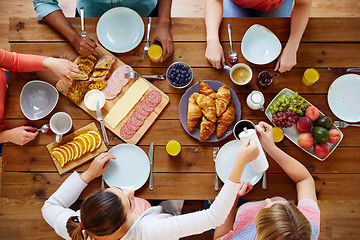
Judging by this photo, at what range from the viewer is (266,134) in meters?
1.52

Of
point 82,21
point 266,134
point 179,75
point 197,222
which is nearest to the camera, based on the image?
point 197,222

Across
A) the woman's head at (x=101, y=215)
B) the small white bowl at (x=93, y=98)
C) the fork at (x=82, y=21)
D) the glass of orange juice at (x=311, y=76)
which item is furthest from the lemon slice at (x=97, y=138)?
the glass of orange juice at (x=311, y=76)

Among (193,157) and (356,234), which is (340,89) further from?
(356,234)

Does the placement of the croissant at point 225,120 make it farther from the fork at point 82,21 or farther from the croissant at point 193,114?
the fork at point 82,21

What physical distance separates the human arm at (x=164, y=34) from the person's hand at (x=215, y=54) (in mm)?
227

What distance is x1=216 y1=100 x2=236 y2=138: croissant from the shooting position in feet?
5.17

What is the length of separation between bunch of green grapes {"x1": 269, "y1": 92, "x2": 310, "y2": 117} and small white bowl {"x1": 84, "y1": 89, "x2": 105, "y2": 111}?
3.30ft

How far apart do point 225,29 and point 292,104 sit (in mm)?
622

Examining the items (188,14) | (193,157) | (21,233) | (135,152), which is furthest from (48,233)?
(188,14)

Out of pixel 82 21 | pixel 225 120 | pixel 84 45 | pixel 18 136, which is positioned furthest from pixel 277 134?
pixel 18 136

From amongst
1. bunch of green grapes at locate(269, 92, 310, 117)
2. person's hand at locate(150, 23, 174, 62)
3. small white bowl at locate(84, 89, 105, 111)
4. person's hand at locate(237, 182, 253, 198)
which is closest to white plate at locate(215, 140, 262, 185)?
person's hand at locate(237, 182, 253, 198)

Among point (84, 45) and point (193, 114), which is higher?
point (84, 45)

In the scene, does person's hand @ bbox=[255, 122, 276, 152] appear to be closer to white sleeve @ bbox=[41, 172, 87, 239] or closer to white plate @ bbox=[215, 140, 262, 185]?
white plate @ bbox=[215, 140, 262, 185]

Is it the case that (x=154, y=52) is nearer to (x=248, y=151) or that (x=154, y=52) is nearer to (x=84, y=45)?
(x=84, y=45)
